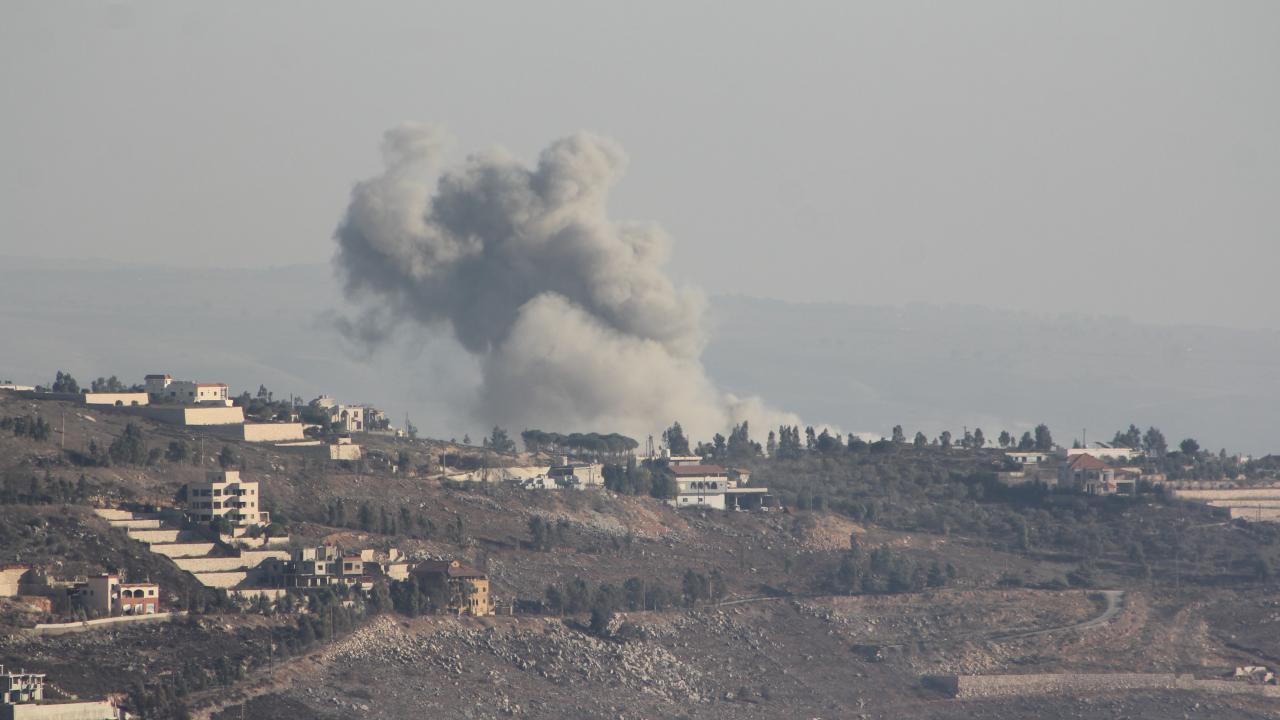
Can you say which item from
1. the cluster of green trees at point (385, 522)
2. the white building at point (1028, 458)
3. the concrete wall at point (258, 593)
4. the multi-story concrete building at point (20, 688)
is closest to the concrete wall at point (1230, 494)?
the white building at point (1028, 458)

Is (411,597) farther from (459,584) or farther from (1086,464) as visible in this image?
(1086,464)

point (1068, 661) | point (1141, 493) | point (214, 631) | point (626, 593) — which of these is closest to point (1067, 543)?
point (1141, 493)

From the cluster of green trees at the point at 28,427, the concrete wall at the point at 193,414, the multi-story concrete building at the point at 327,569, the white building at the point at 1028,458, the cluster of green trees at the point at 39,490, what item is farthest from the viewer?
the white building at the point at 1028,458

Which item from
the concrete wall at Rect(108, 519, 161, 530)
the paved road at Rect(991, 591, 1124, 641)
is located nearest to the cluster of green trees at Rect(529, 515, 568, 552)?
the paved road at Rect(991, 591, 1124, 641)

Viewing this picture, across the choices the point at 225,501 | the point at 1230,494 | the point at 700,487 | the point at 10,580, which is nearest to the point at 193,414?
the point at 225,501

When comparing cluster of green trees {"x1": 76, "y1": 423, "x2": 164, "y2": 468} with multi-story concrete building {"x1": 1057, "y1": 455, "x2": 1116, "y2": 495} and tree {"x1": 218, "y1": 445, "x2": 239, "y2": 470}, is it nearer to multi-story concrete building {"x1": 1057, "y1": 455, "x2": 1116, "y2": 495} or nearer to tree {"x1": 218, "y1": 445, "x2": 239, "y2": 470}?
tree {"x1": 218, "y1": 445, "x2": 239, "y2": 470}

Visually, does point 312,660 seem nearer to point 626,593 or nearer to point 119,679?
point 119,679

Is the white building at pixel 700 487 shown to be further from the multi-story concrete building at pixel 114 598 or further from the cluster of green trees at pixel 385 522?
the multi-story concrete building at pixel 114 598
